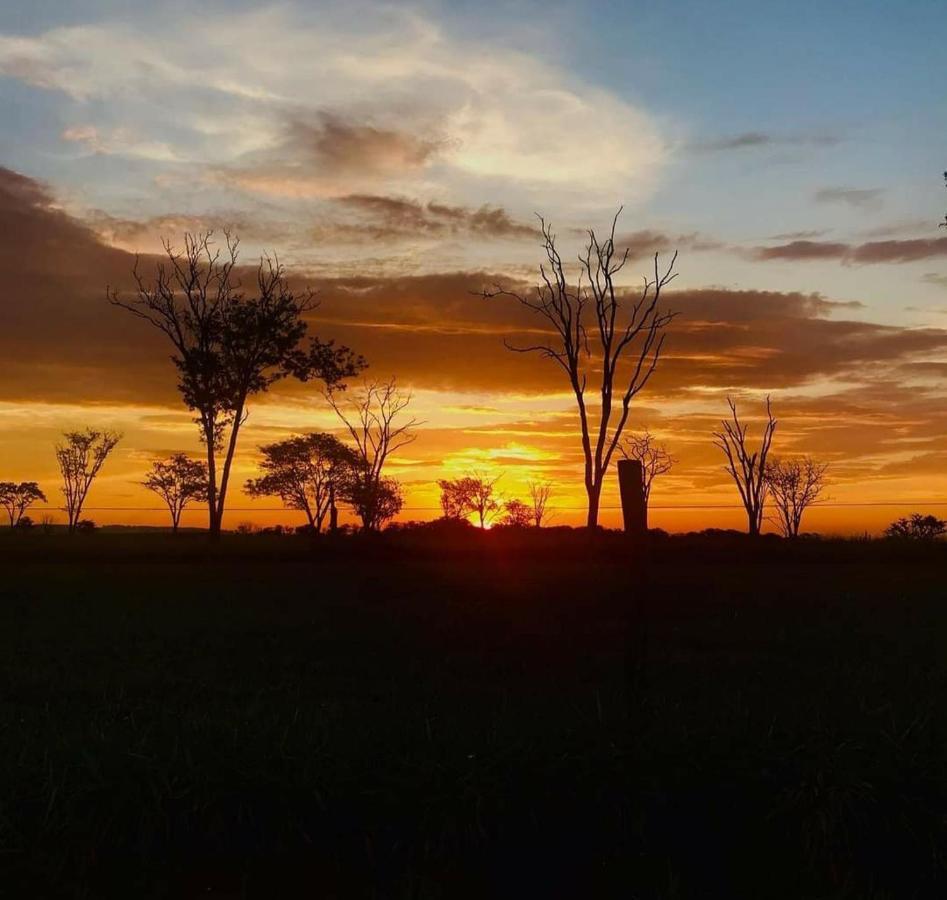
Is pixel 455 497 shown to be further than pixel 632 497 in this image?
Yes

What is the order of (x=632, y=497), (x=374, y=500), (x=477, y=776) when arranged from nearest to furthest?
(x=477, y=776) → (x=632, y=497) → (x=374, y=500)

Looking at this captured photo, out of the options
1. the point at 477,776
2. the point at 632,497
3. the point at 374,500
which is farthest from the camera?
the point at 374,500

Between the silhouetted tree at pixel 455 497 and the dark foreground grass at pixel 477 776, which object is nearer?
the dark foreground grass at pixel 477 776

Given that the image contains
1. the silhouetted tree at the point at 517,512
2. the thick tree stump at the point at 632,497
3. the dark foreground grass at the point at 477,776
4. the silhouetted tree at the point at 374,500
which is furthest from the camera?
the silhouetted tree at the point at 517,512

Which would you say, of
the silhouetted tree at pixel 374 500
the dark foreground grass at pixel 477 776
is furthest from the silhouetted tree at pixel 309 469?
the dark foreground grass at pixel 477 776

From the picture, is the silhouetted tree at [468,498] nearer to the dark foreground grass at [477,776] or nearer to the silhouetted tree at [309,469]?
the silhouetted tree at [309,469]

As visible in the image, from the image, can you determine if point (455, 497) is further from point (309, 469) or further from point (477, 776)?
point (477, 776)

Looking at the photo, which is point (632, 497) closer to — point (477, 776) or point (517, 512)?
point (477, 776)

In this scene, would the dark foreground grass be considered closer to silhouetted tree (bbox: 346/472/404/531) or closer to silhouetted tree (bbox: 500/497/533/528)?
silhouetted tree (bbox: 346/472/404/531)

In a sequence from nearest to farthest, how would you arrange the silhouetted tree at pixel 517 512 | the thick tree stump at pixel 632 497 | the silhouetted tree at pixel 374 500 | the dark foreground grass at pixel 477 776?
the dark foreground grass at pixel 477 776 < the thick tree stump at pixel 632 497 < the silhouetted tree at pixel 374 500 < the silhouetted tree at pixel 517 512

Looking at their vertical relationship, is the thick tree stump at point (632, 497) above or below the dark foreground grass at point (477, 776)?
above

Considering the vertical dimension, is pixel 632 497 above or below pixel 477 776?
above

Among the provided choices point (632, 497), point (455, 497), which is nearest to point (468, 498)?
point (455, 497)

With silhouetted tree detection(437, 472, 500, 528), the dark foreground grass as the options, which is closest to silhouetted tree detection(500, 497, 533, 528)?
silhouetted tree detection(437, 472, 500, 528)
